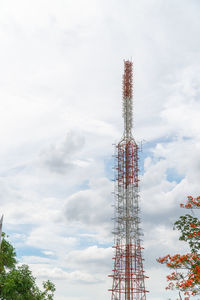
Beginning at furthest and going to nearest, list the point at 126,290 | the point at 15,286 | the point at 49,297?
the point at 126,290
the point at 49,297
the point at 15,286

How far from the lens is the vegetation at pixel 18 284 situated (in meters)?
26.9

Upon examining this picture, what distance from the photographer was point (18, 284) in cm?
2748

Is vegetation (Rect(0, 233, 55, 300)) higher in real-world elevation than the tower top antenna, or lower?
lower

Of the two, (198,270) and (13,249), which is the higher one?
(13,249)

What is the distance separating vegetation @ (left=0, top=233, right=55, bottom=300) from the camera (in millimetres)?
26891

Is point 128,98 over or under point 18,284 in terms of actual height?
over

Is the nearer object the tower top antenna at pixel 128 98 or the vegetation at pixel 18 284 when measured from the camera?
the vegetation at pixel 18 284

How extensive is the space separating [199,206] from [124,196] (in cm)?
3060

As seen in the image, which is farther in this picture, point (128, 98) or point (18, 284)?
point (128, 98)

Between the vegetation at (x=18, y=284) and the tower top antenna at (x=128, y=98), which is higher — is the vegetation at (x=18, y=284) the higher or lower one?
the lower one

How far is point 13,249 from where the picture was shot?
31.6 metres

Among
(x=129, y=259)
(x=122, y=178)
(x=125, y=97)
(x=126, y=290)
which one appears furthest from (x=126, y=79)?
(x=126, y=290)

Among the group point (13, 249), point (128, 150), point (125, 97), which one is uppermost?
point (125, 97)

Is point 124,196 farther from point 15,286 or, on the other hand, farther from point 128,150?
point 15,286
